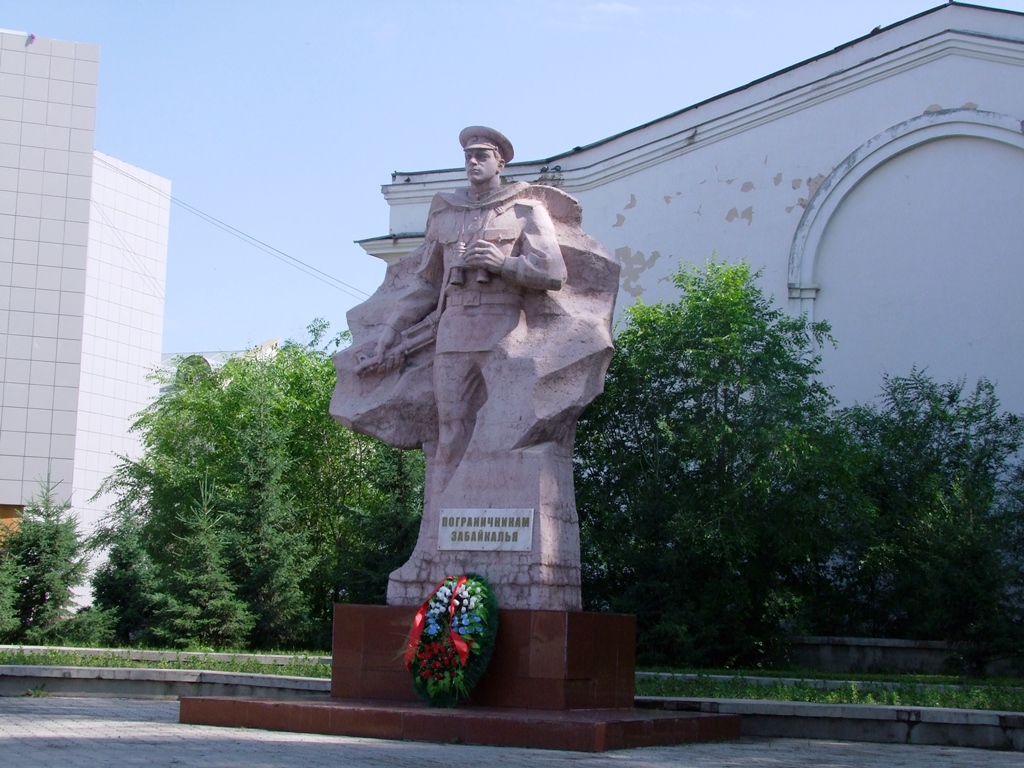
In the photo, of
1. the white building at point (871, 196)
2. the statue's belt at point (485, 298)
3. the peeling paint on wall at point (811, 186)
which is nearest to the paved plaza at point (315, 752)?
the statue's belt at point (485, 298)

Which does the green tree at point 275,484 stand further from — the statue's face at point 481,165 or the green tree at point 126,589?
the statue's face at point 481,165

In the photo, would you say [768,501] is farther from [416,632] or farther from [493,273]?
[416,632]

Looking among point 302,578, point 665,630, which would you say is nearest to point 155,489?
point 302,578

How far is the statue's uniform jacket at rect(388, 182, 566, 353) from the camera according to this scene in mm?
8828

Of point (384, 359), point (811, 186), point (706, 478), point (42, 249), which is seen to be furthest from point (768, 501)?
point (42, 249)

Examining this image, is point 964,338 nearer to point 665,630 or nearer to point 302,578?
point 665,630

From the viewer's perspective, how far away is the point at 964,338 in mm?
18453

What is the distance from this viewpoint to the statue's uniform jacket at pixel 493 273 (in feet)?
29.0

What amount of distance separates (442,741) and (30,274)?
23267mm

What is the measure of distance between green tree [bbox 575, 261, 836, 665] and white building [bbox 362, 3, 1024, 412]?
114 inches

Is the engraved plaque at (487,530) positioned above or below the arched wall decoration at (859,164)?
below

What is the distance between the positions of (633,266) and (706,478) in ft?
21.8

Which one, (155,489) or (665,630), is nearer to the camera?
(665,630)

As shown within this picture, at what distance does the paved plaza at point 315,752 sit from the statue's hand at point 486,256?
10.5 ft
